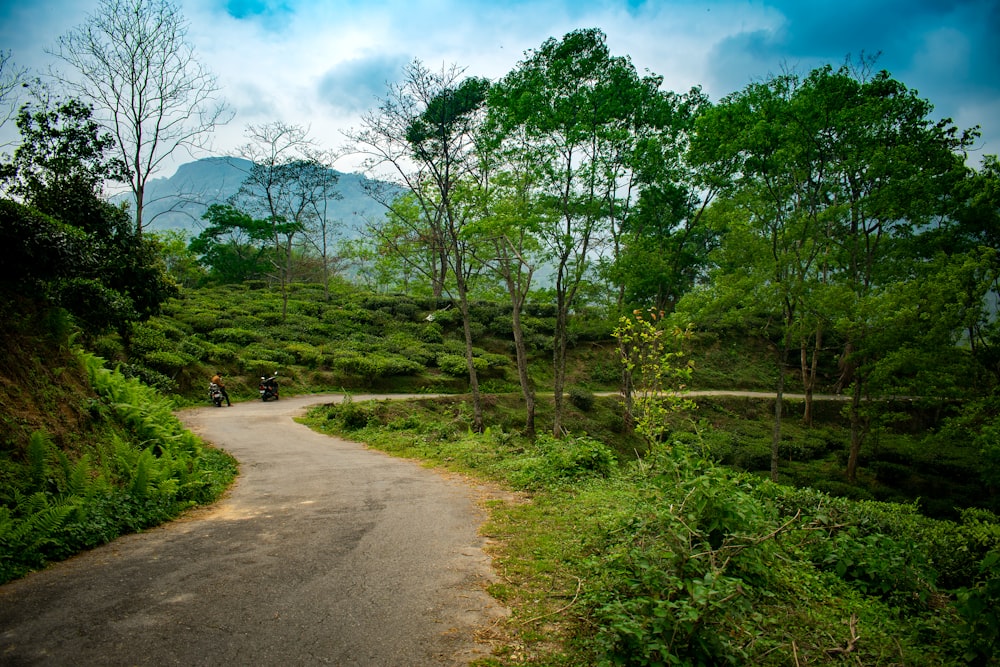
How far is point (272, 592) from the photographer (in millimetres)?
3980

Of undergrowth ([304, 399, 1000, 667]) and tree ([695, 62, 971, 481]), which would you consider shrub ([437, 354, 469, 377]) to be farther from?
undergrowth ([304, 399, 1000, 667])

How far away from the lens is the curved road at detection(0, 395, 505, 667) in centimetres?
317

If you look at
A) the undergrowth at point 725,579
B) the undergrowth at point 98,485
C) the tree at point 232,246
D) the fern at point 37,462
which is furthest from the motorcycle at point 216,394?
the tree at point 232,246

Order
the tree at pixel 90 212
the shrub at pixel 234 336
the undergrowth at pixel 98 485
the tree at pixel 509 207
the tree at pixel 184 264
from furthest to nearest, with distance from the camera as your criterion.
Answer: the tree at pixel 184 264, the shrub at pixel 234 336, the tree at pixel 509 207, the tree at pixel 90 212, the undergrowth at pixel 98 485

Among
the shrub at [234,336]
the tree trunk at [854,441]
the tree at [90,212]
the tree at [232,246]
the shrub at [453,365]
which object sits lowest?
the tree trunk at [854,441]

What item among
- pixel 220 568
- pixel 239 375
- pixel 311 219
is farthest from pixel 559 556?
pixel 311 219

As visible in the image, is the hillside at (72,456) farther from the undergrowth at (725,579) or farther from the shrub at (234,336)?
the shrub at (234,336)

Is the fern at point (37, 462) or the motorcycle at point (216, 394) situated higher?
the fern at point (37, 462)

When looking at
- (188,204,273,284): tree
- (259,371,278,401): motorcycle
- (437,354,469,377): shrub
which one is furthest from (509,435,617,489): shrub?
(188,204,273,284): tree

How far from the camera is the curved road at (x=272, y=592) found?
3174mm

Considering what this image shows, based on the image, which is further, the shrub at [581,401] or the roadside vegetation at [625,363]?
the shrub at [581,401]

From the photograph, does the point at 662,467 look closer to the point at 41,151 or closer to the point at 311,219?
the point at 41,151

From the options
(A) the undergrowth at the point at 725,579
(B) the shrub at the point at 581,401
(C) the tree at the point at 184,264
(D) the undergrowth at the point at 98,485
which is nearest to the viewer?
(A) the undergrowth at the point at 725,579

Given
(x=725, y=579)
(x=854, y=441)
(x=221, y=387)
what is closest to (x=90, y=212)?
(x=221, y=387)
